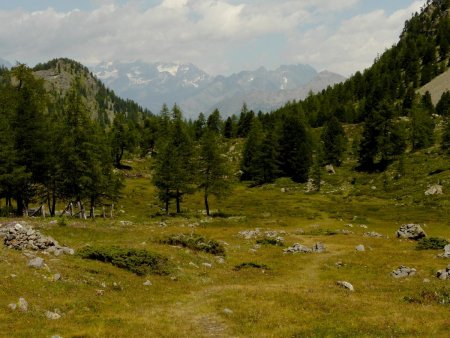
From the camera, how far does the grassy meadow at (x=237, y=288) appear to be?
19047mm

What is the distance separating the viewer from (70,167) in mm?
56500

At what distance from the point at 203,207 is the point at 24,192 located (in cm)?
4034

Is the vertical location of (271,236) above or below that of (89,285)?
below

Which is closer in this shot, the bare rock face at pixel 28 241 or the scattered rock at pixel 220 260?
the bare rock face at pixel 28 241

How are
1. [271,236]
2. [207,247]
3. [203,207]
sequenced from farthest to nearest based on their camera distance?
[203,207] < [271,236] < [207,247]

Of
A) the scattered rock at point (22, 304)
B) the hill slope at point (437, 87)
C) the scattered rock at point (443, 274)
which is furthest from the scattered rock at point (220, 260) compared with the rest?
the hill slope at point (437, 87)

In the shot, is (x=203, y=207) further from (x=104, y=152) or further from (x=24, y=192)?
(x=24, y=192)

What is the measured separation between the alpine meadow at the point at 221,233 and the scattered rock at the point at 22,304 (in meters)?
0.13

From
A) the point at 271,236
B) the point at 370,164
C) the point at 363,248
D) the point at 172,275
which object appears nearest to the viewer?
the point at 172,275

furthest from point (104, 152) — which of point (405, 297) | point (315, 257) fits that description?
point (405, 297)

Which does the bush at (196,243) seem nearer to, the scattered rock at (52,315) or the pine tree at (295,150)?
the scattered rock at (52,315)

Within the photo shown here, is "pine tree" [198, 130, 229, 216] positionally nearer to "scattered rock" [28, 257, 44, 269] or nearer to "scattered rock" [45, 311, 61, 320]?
"scattered rock" [28, 257, 44, 269]

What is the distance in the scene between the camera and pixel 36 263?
83.3ft

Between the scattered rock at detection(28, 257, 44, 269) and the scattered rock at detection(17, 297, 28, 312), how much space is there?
217 inches
